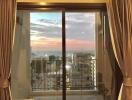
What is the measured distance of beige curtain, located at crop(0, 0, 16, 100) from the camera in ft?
11.5

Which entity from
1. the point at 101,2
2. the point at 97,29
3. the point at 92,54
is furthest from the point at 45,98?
the point at 101,2

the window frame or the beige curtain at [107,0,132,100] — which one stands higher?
the window frame

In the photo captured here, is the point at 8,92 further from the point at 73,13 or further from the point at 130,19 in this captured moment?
the point at 130,19

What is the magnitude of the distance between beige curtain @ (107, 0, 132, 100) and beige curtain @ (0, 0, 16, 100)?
5.13 ft

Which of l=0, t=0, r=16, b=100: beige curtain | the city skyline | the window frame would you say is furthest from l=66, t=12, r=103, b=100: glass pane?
l=0, t=0, r=16, b=100: beige curtain

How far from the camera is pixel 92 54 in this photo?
4203 mm

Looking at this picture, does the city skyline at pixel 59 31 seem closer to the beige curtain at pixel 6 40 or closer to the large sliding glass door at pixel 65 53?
the large sliding glass door at pixel 65 53

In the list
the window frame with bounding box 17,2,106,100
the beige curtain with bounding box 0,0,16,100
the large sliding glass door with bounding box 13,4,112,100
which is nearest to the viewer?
the beige curtain with bounding box 0,0,16,100

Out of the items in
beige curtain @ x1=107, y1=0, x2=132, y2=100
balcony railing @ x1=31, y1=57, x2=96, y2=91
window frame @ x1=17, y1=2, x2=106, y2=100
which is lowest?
balcony railing @ x1=31, y1=57, x2=96, y2=91

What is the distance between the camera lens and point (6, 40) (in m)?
3.55

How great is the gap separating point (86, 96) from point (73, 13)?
1.63 m

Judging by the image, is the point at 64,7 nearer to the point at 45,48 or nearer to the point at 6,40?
the point at 45,48

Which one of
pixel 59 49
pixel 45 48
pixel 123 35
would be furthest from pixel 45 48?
pixel 123 35

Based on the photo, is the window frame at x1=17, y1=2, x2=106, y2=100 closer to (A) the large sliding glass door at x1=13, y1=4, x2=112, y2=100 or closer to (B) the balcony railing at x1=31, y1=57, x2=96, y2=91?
(A) the large sliding glass door at x1=13, y1=4, x2=112, y2=100
